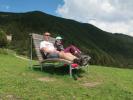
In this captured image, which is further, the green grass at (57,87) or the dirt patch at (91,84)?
the dirt patch at (91,84)

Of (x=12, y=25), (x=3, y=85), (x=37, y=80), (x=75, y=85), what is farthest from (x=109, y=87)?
(x=12, y=25)

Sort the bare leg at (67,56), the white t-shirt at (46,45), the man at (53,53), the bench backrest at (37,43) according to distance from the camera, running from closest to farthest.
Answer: the man at (53,53) → the bare leg at (67,56) → the bench backrest at (37,43) → the white t-shirt at (46,45)

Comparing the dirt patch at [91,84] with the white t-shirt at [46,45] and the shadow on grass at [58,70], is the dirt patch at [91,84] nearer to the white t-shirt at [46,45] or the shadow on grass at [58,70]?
the shadow on grass at [58,70]

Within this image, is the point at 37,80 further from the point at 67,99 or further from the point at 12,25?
the point at 12,25

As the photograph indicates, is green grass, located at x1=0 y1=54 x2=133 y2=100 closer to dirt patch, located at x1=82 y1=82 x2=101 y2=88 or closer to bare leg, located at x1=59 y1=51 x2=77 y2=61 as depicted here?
dirt patch, located at x1=82 y1=82 x2=101 y2=88

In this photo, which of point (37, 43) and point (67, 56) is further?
point (37, 43)

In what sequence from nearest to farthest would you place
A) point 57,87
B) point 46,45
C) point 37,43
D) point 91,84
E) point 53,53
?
point 57,87 → point 91,84 → point 53,53 → point 46,45 → point 37,43

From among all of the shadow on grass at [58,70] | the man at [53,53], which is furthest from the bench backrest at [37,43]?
the shadow on grass at [58,70]

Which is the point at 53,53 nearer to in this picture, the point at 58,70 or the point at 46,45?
the point at 46,45

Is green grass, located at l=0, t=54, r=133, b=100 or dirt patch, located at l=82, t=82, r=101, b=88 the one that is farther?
dirt patch, located at l=82, t=82, r=101, b=88

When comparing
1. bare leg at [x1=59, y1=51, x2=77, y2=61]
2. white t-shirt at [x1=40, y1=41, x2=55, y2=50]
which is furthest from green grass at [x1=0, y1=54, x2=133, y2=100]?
white t-shirt at [x1=40, y1=41, x2=55, y2=50]

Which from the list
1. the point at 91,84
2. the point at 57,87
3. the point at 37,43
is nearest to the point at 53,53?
the point at 37,43

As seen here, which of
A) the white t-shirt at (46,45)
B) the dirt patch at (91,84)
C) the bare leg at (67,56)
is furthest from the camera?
the white t-shirt at (46,45)

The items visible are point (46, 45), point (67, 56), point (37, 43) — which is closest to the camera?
point (67, 56)
